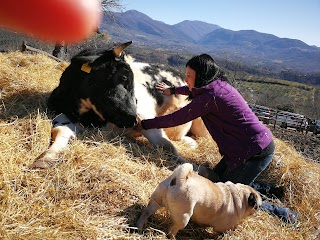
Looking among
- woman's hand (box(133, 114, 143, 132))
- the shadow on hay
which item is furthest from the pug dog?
the shadow on hay

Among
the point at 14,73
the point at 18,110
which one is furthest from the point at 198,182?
the point at 14,73

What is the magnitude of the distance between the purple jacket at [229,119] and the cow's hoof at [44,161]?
4.86 feet

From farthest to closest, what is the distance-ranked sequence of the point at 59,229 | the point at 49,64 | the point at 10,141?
1. the point at 49,64
2. the point at 10,141
3. the point at 59,229

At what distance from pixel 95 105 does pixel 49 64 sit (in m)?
3.60

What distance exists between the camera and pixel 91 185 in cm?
339

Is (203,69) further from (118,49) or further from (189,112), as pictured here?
(118,49)

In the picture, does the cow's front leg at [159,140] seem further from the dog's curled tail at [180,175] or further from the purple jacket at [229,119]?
the dog's curled tail at [180,175]

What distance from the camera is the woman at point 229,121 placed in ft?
14.1

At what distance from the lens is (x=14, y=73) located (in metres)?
6.07

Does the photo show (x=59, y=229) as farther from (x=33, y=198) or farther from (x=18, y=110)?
(x=18, y=110)

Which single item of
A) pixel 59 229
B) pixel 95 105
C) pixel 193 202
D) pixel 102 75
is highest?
pixel 102 75

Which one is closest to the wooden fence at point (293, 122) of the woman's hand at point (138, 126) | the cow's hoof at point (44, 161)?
the woman's hand at point (138, 126)

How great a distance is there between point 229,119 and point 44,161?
88.5 inches

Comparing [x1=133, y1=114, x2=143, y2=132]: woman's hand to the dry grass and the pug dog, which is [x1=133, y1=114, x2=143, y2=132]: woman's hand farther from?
the pug dog
